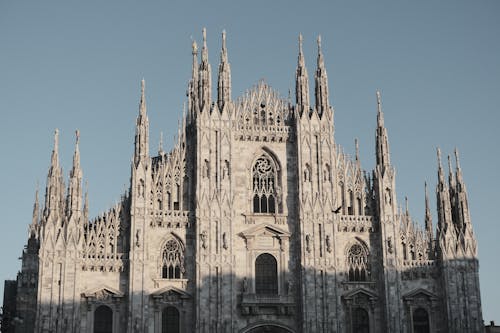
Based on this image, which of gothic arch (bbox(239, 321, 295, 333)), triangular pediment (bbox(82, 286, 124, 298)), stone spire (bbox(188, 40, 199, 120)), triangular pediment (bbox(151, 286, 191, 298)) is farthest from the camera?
stone spire (bbox(188, 40, 199, 120))

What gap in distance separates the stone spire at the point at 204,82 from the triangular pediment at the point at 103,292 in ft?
42.1

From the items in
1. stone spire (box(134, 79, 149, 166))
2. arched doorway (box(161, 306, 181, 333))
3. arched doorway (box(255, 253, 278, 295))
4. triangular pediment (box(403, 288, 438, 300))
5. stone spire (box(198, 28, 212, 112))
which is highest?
stone spire (box(198, 28, 212, 112))

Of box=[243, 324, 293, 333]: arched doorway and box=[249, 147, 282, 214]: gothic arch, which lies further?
box=[249, 147, 282, 214]: gothic arch

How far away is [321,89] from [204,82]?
26.4 ft

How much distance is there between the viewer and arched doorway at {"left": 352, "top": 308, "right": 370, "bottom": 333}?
49.7 m

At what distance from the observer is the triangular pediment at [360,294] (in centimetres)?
4962

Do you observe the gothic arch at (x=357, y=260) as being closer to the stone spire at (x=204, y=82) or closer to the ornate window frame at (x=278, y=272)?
the ornate window frame at (x=278, y=272)

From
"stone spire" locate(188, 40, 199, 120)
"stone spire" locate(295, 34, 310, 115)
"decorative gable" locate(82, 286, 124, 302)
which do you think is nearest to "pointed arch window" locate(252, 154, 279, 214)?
"stone spire" locate(295, 34, 310, 115)

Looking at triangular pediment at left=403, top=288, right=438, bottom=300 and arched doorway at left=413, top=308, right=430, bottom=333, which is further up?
triangular pediment at left=403, top=288, right=438, bottom=300

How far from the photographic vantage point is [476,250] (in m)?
51.3

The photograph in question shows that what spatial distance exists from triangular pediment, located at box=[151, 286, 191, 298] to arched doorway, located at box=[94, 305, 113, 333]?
111 inches

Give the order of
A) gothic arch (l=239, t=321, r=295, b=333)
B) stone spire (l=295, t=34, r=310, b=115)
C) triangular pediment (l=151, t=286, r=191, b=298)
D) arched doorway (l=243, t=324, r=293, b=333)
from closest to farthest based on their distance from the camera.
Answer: triangular pediment (l=151, t=286, r=191, b=298) → gothic arch (l=239, t=321, r=295, b=333) → arched doorway (l=243, t=324, r=293, b=333) → stone spire (l=295, t=34, r=310, b=115)

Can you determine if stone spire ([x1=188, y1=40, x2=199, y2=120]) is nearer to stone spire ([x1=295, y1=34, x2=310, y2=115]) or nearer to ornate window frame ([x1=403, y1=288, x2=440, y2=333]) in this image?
stone spire ([x1=295, y1=34, x2=310, y2=115])

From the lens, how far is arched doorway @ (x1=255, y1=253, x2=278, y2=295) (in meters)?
49.5
